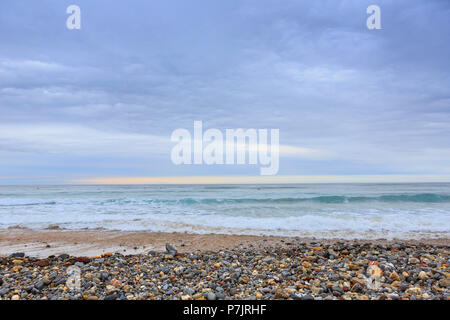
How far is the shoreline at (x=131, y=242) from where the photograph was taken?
8641 mm

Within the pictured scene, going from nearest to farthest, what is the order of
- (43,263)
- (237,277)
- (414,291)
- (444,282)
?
(414,291) → (444,282) → (237,277) → (43,263)

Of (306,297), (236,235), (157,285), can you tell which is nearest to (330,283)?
(306,297)

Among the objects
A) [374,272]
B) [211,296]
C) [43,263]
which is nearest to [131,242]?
[43,263]

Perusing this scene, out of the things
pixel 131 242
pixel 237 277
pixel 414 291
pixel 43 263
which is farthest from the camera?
pixel 131 242

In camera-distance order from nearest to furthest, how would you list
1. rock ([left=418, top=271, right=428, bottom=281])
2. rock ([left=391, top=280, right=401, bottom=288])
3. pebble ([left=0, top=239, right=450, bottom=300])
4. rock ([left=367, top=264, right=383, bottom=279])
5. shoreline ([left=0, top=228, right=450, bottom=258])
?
pebble ([left=0, top=239, right=450, bottom=300]), rock ([left=391, top=280, right=401, bottom=288]), rock ([left=418, top=271, right=428, bottom=281]), rock ([left=367, top=264, right=383, bottom=279]), shoreline ([left=0, top=228, right=450, bottom=258])

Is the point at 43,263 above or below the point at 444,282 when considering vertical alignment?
below

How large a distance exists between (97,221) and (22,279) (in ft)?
34.2

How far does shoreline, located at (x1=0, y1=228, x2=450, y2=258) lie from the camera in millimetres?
8641

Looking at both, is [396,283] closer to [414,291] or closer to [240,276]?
[414,291]

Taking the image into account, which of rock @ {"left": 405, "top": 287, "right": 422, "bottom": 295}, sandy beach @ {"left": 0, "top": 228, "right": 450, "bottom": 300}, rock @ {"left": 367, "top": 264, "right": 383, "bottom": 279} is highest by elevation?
rock @ {"left": 405, "top": 287, "right": 422, "bottom": 295}

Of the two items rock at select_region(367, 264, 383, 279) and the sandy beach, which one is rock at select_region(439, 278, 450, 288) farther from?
rock at select_region(367, 264, 383, 279)

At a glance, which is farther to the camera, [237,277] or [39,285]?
[237,277]

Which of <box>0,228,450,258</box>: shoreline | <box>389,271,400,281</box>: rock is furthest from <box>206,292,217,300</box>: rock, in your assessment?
<box>0,228,450,258</box>: shoreline

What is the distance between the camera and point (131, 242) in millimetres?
9852
